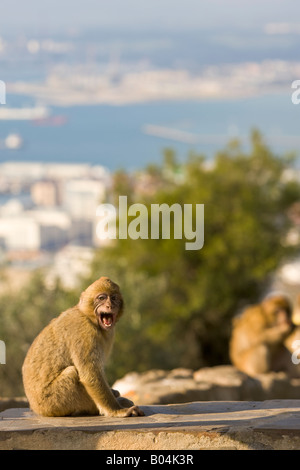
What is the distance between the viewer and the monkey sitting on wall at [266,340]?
11.3m

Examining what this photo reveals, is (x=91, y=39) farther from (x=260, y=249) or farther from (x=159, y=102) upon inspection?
(x=260, y=249)

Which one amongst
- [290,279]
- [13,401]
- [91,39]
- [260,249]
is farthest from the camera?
[91,39]

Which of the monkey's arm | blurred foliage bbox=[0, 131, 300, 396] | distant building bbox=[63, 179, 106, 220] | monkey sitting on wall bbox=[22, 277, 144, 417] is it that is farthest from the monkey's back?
distant building bbox=[63, 179, 106, 220]

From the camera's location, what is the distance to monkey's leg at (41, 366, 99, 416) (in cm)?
417

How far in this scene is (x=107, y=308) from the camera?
13.5 ft

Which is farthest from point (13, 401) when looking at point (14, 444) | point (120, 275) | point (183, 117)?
point (183, 117)

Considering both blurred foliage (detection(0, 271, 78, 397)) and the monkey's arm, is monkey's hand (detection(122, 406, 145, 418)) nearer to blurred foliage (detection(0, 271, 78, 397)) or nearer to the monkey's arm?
blurred foliage (detection(0, 271, 78, 397))

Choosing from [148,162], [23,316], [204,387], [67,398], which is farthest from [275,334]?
[148,162]

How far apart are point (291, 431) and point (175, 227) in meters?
13.9

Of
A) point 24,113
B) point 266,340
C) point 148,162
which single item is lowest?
point 266,340

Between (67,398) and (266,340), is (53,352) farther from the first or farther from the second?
(266,340)

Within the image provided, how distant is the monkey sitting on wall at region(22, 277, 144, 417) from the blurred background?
7.21 metres

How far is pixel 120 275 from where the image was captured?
48.5ft

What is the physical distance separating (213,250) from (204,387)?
10071 mm
